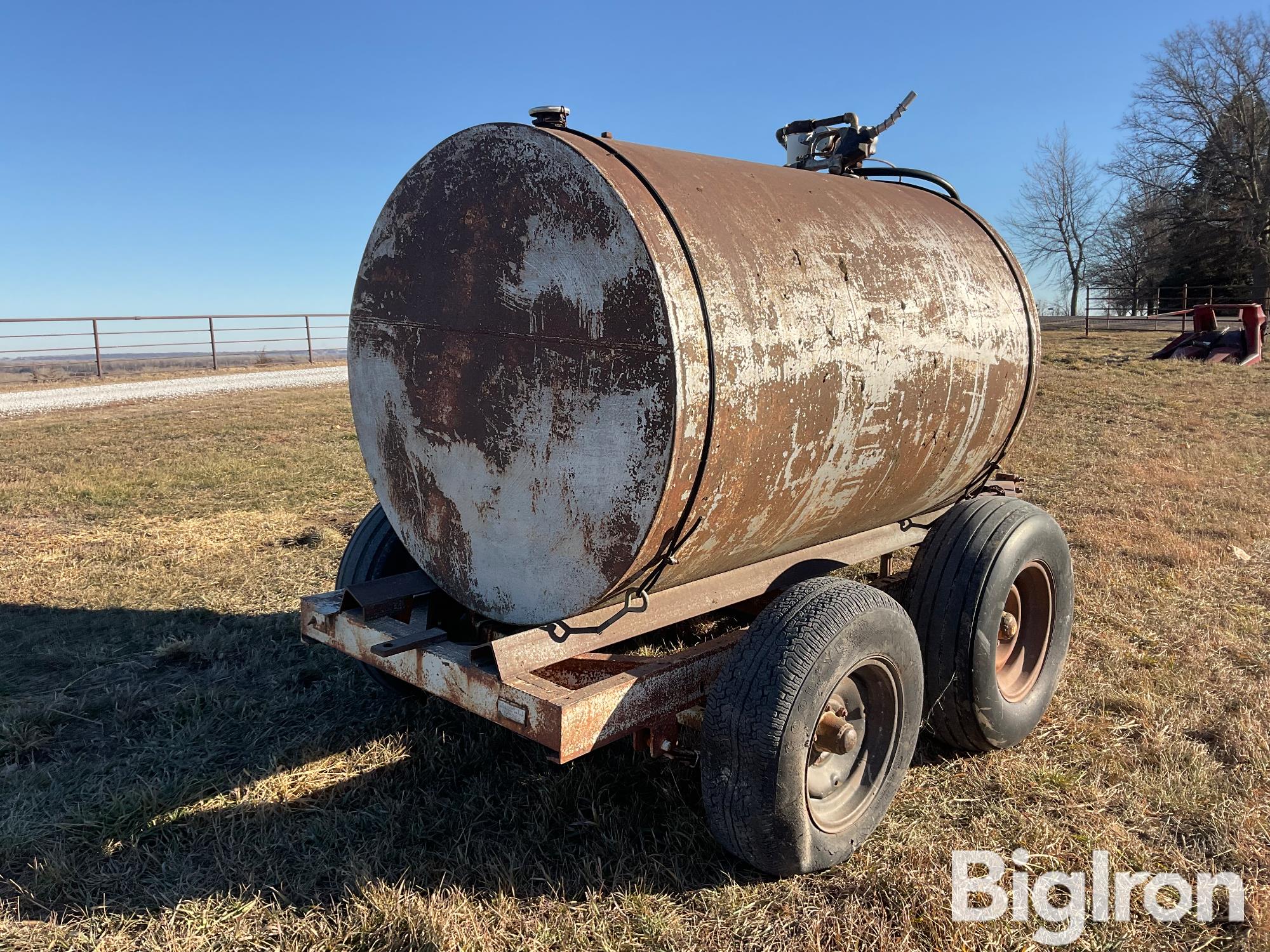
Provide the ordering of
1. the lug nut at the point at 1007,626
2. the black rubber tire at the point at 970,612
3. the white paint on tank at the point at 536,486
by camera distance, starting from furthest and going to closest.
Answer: the lug nut at the point at 1007,626 → the black rubber tire at the point at 970,612 → the white paint on tank at the point at 536,486

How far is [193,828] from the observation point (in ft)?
9.91

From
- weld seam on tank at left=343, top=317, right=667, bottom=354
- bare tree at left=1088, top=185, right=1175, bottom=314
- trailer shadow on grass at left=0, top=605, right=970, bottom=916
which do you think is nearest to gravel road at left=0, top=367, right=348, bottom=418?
trailer shadow on grass at left=0, top=605, right=970, bottom=916

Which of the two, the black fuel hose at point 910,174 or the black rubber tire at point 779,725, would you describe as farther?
the black fuel hose at point 910,174

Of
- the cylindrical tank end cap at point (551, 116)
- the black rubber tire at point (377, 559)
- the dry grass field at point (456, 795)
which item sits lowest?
the dry grass field at point (456, 795)

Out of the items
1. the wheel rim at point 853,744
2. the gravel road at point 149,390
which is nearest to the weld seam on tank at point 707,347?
the wheel rim at point 853,744

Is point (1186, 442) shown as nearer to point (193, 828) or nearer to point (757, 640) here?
point (757, 640)

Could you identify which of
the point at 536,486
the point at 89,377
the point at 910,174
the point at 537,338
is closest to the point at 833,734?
the point at 536,486

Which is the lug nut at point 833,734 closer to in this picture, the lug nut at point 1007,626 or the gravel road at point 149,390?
the lug nut at point 1007,626

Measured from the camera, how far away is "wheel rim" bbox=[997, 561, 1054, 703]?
3803 millimetres

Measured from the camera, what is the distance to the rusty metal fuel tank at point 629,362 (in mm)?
2518

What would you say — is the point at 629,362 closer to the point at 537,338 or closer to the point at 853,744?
the point at 537,338

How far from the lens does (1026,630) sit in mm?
3945

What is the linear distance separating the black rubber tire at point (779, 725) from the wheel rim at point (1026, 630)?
1304 mm

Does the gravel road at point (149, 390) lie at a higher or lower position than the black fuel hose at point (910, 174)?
lower
